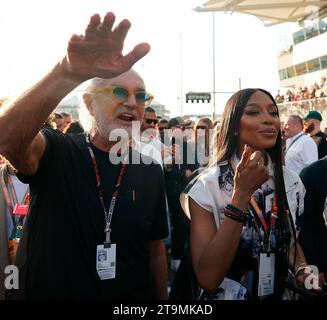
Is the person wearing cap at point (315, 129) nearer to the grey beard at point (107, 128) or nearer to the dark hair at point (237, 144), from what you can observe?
the dark hair at point (237, 144)

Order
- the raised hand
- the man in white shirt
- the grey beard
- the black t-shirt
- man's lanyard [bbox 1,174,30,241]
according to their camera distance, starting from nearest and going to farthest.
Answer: the raised hand → the black t-shirt → the grey beard → man's lanyard [bbox 1,174,30,241] → the man in white shirt

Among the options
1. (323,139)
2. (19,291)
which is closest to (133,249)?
(19,291)

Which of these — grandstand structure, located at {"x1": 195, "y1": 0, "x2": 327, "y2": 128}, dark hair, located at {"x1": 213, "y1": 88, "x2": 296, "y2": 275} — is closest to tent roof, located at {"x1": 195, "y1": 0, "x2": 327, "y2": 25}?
grandstand structure, located at {"x1": 195, "y1": 0, "x2": 327, "y2": 128}

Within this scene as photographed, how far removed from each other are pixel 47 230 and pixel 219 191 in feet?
3.22

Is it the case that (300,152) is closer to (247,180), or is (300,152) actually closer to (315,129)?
(315,129)

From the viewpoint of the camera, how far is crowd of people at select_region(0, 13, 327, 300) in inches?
78.0

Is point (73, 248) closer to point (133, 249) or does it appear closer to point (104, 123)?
point (133, 249)

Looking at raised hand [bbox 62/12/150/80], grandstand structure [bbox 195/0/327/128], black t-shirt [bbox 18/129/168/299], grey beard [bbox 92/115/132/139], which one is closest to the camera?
raised hand [bbox 62/12/150/80]

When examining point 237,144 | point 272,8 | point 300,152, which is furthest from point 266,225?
point 272,8

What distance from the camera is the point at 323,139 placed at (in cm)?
770

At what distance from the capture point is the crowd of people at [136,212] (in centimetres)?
198

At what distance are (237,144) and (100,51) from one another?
1.35 metres

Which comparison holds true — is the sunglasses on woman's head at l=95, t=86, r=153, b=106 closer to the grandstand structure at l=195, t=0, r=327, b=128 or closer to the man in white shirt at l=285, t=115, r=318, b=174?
the man in white shirt at l=285, t=115, r=318, b=174

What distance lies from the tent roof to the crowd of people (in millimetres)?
35721
